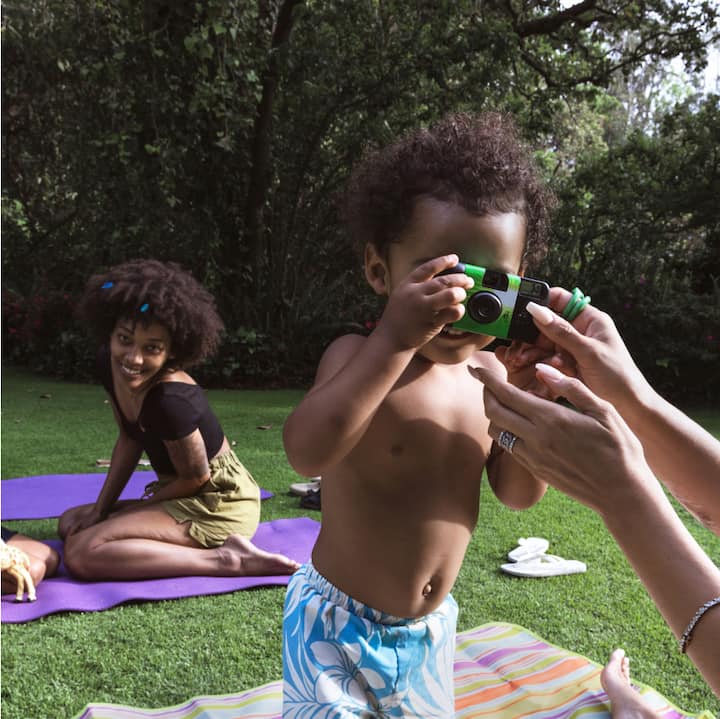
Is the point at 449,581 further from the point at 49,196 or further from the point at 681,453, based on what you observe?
the point at 49,196

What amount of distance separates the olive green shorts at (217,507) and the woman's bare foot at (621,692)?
2.02m

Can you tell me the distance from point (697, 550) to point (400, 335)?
0.69 m

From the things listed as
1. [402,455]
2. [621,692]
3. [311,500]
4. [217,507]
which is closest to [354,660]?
[402,455]

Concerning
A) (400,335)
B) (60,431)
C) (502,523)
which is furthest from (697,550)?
(60,431)

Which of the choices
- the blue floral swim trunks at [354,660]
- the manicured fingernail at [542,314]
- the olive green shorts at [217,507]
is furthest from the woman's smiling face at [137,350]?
the manicured fingernail at [542,314]

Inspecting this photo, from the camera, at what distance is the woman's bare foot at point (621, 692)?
7.39 ft

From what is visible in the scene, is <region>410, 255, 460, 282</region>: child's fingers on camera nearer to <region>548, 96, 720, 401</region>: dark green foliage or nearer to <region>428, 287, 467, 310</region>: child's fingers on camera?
<region>428, 287, 467, 310</region>: child's fingers on camera

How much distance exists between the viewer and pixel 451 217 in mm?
1745

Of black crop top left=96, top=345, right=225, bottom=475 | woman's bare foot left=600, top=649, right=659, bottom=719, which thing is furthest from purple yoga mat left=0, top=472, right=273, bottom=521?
woman's bare foot left=600, top=649, right=659, bottom=719

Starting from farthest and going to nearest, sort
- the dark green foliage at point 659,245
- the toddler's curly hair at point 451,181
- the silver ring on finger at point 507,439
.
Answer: the dark green foliage at point 659,245 < the toddler's curly hair at point 451,181 < the silver ring on finger at point 507,439

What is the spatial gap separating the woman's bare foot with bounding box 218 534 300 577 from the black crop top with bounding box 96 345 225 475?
546 millimetres

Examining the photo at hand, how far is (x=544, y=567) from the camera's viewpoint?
359 centimetres

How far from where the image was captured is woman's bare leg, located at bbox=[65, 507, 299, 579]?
345 cm

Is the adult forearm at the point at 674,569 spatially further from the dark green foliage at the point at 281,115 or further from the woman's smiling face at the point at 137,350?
the dark green foliage at the point at 281,115
